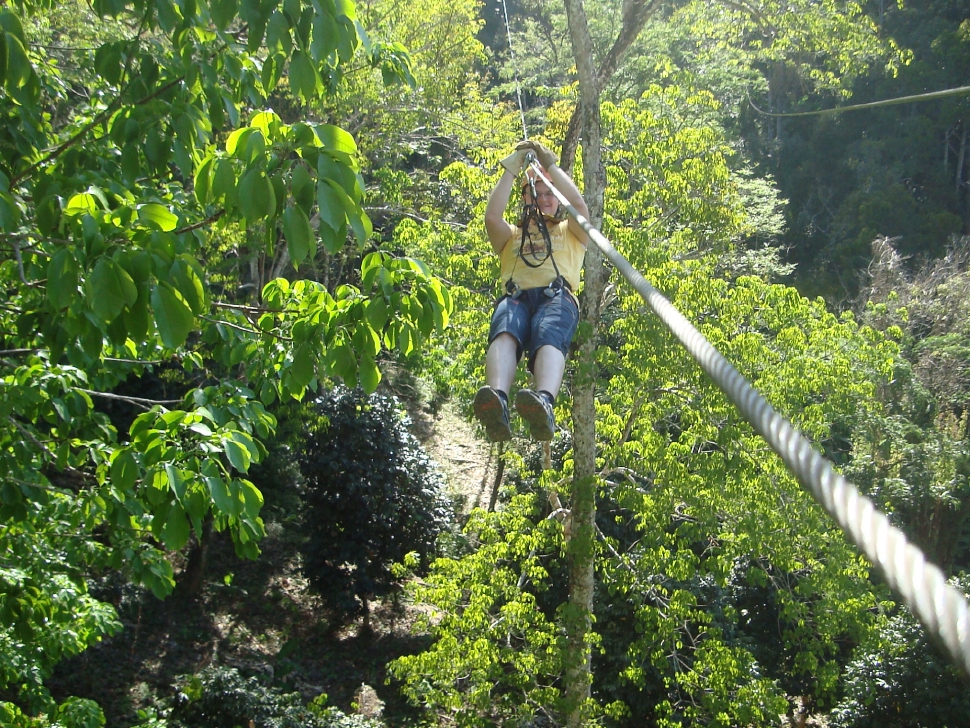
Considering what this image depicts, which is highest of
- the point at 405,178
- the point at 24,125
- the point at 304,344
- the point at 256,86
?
the point at 405,178

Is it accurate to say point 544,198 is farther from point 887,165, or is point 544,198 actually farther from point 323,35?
point 887,165

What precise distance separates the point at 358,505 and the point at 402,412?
4.56 ft

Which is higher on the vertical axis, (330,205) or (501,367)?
(501,367)

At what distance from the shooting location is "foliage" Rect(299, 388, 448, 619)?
10977 mm

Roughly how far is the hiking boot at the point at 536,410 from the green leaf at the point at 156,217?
151 cm

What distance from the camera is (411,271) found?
287 centimetres

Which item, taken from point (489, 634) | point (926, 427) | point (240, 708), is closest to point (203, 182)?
point (489, 634)

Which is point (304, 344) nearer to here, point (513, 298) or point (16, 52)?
point (16, 52)

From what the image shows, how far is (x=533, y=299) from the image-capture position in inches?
162

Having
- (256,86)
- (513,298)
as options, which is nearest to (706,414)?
(513,298)

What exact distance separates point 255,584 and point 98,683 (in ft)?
8.91

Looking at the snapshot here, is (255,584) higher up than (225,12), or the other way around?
(255,584)

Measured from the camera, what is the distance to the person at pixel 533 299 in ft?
12.0

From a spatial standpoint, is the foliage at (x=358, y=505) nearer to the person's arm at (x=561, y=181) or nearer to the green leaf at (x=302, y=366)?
the person's arm at (x=561, y=181)
